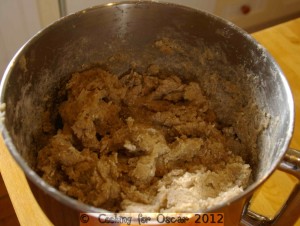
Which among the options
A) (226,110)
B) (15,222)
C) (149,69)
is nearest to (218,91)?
(226,110)

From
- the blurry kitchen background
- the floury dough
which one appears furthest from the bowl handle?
the blurry kitchen background

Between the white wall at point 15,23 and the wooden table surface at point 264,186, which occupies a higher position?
the white wall at point 15,23

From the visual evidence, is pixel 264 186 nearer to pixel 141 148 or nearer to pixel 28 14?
pixel 141 148

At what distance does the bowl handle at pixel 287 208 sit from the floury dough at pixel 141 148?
0.20 feet

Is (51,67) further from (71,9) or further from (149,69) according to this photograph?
(71,9)

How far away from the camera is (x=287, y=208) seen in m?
0.64

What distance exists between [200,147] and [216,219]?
27 cm

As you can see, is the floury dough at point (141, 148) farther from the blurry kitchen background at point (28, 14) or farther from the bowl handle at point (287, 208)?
the blurry kitchen background at point (28, 14)

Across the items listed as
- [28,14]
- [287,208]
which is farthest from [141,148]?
[28,14]

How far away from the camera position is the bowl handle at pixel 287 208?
0.57 meters

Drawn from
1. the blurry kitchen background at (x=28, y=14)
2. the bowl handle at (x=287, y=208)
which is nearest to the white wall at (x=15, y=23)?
the blurry kitchen background at (x=28, y=14)

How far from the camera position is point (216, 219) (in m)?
0.54

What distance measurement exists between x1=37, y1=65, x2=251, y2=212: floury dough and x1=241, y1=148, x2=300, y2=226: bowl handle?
0.06 m

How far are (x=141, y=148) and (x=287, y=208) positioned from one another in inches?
12.3
